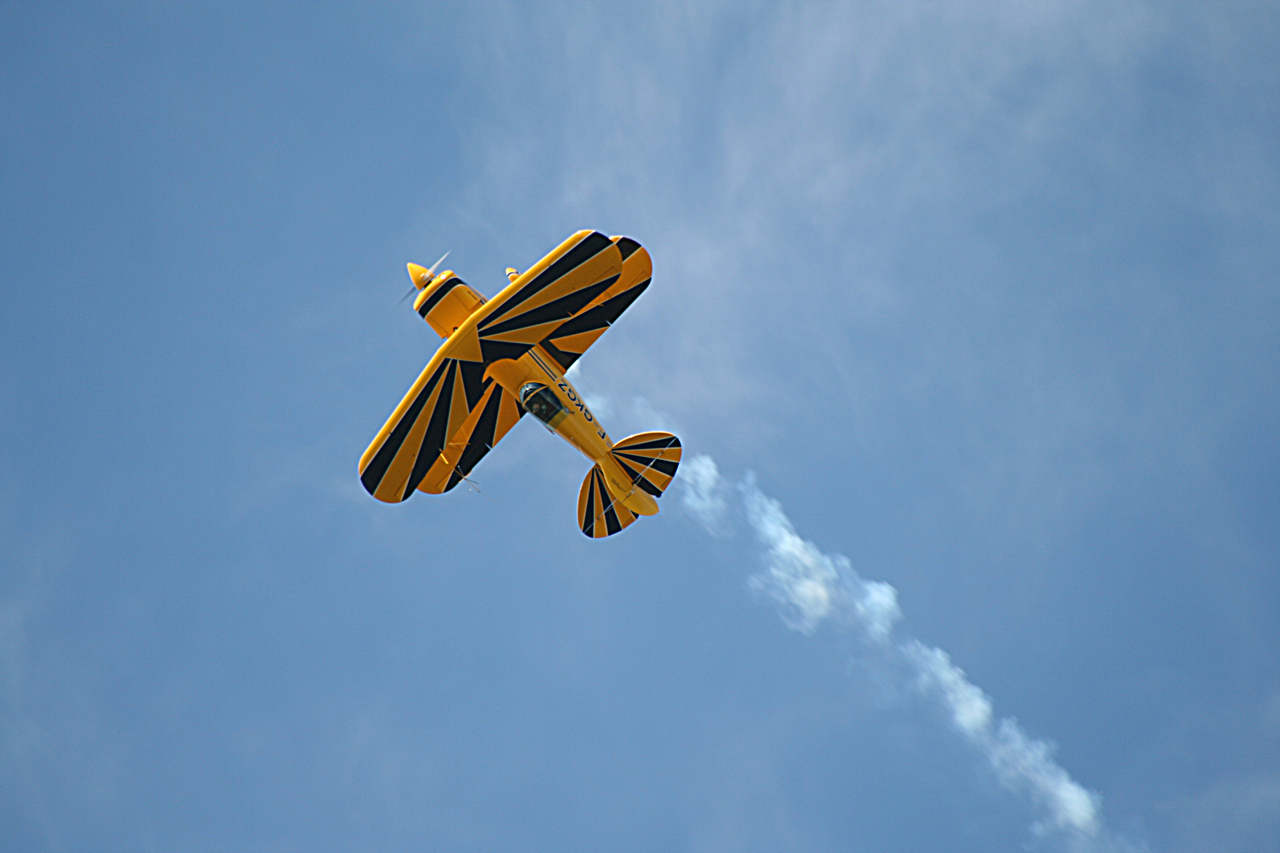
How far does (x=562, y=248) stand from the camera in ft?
84.9

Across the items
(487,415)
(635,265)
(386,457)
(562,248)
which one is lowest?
(386,457)

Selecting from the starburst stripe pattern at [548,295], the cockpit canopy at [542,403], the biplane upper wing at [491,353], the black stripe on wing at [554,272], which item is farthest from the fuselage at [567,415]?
the black stripe on wing at [554,272]

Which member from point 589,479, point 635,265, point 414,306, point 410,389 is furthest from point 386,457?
point 635,265

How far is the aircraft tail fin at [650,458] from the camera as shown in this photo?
104ft

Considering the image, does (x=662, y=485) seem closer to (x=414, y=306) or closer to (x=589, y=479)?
(x=589, y=479)

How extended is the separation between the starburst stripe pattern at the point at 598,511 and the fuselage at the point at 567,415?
1.61 ft

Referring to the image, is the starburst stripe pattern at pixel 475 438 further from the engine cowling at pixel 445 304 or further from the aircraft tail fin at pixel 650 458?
the aircraft tail fin at pixel 650 458

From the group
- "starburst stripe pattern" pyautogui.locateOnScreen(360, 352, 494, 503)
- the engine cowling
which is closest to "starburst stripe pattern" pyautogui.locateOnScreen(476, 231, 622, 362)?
"starburst stripe pattern" pyautogui.locateOnScreen(360, 352, 494, 503)

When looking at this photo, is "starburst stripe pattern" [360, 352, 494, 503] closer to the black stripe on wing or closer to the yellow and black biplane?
the yellow and black biplane

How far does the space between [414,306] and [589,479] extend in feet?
27.8

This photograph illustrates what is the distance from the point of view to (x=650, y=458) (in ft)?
105

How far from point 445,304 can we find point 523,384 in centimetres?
347

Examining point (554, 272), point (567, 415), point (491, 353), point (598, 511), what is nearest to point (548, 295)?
point (554, 272)

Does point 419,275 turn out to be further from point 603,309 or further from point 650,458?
point 650,458
